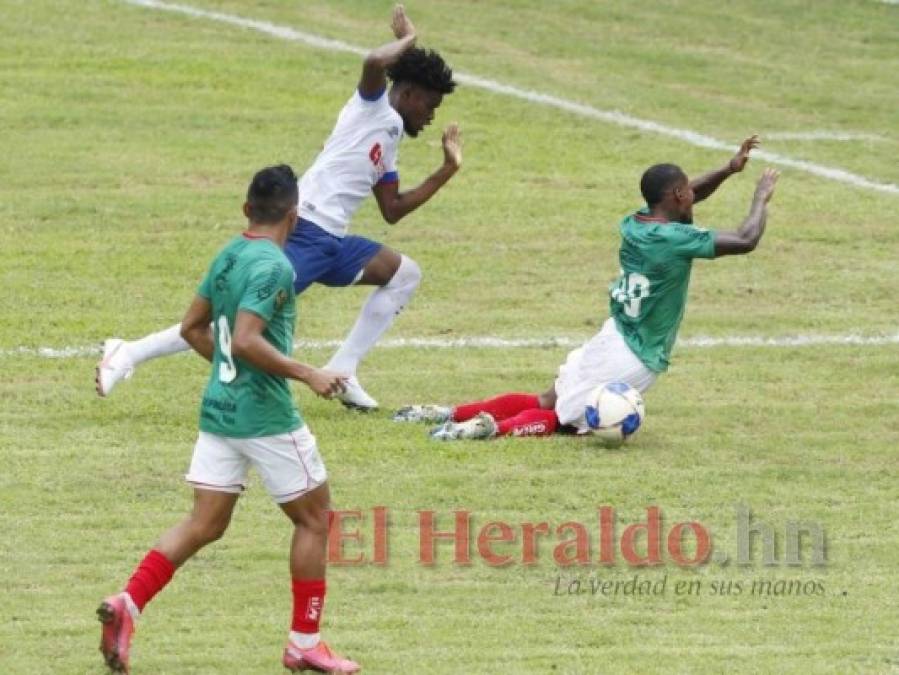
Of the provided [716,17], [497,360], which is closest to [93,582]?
[497,360]

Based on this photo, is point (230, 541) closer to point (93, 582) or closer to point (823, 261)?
point (93, 582)

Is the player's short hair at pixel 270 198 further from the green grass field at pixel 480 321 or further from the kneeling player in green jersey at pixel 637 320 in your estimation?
the kneeling player in green jersey at pixel 637 320

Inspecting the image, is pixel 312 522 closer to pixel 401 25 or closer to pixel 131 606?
pixel 131 606

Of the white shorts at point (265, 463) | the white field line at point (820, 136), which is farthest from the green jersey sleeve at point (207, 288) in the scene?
the white field line at point (820, 136)

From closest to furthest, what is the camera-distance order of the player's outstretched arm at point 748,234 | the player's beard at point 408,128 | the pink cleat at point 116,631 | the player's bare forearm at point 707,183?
the pink cleat at point 116,631
the player's outstretched arm at point 748,234
the player's bare forearm at point 707,183
the player's beard at point 408,128

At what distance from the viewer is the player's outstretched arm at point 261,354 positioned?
8586 millimetres

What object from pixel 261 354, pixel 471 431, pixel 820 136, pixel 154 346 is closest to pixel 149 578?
pixel 261 354

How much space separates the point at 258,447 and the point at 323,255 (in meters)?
4.10

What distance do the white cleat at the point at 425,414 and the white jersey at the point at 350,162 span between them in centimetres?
108

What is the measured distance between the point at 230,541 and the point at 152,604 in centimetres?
94

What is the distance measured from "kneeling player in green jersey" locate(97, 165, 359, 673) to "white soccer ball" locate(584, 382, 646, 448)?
346cm

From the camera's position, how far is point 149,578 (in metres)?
8.90

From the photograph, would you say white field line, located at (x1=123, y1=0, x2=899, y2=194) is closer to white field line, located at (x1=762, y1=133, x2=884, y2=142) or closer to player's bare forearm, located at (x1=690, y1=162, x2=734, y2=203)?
white field line, located at (x1=762, y1=133, x2=884, y2=142)

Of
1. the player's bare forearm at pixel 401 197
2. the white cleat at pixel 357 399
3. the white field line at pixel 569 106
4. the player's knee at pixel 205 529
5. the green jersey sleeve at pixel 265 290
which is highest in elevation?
the green jersey sleeve at pixel 265 290
